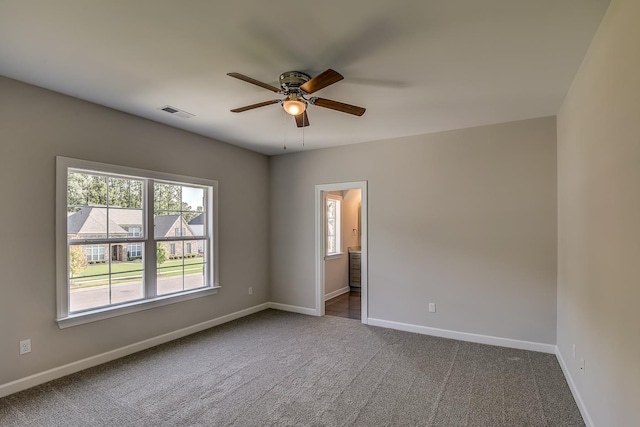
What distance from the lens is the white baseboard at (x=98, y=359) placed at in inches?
110

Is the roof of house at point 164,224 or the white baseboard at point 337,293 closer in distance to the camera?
the roof of house at point 164,224

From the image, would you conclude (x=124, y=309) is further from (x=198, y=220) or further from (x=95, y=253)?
(x=198, y=220)

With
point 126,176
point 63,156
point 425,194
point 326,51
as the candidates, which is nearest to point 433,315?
point 425,194

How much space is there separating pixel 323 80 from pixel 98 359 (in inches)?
135

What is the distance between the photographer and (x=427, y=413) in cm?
250

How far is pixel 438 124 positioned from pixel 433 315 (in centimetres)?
240

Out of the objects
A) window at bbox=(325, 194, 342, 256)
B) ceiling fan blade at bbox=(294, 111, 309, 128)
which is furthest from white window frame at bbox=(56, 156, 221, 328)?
window at bbox=(325, 194, 342, 256)

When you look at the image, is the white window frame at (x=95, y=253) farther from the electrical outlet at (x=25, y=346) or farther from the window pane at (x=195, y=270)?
the window pane at (x=195, y=270)

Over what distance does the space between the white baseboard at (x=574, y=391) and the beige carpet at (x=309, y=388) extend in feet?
0.18

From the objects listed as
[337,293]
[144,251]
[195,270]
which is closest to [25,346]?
[144,251]

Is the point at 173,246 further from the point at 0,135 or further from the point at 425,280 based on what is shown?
the point at 425,280

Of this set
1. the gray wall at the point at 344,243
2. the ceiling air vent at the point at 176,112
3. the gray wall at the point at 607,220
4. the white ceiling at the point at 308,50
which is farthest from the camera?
the gray wall at the point at 344,243

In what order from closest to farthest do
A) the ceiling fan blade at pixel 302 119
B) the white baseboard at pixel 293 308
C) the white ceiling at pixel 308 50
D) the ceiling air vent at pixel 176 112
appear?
the white ceiling at pixel 308 50, the ceiling fan blade at pixel 302 119, the ceiling air vent at pixel 176 112, the white baseboard at pixel 293 308

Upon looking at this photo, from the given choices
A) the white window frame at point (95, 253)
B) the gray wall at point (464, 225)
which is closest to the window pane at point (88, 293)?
the white window frame at point (95, 253)
